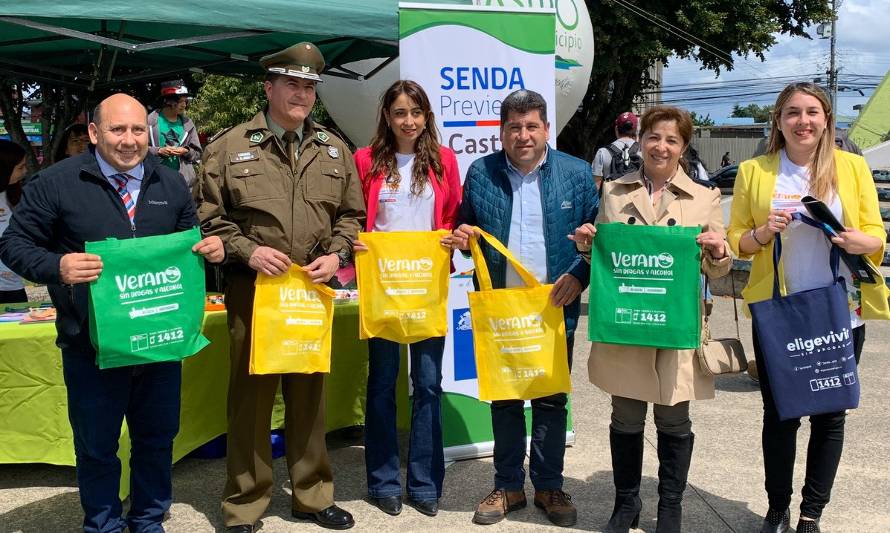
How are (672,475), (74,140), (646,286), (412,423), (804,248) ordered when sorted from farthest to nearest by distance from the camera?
1. (74,140)
2. (412,423)
3. (672,475)
4. (804,248)
5. (646,286)

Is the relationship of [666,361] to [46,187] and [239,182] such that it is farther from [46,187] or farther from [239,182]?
[46,187]

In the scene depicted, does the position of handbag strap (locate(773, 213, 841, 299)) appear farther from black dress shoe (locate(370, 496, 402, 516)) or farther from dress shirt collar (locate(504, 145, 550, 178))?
black dress shoe (locate(370, 496, 402, 516))

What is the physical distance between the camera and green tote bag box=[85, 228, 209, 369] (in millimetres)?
3072

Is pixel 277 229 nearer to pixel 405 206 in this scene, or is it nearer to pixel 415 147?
pixel 405 206

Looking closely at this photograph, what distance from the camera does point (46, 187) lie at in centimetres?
312

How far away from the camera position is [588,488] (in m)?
4.21

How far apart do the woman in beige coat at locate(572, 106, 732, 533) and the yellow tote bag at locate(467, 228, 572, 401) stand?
0.18 metres

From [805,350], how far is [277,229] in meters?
2.13

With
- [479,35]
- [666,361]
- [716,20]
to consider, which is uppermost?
[716,20]

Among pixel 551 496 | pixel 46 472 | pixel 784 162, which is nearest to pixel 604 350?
pixel 551 496

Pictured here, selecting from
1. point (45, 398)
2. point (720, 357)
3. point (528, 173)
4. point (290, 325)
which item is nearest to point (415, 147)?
point (528, 173)

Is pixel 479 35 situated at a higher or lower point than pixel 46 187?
higher

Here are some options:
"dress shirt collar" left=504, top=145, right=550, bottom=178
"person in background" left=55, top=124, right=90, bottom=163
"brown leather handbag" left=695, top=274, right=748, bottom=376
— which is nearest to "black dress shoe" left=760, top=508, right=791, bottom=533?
"brown leather handbag" left=695, top=274, right=748, bottom=376

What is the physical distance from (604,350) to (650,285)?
1.31ft
